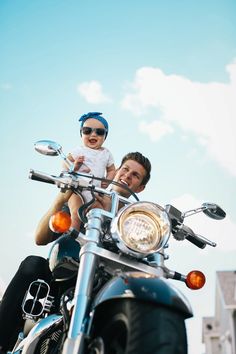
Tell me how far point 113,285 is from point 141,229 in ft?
1.26

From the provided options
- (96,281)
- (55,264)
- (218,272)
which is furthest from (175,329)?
(218,272)

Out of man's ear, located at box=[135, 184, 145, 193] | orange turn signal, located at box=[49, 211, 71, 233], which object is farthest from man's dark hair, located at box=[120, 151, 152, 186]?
orange turn signal, located at box=[49, 211, 71, 233]

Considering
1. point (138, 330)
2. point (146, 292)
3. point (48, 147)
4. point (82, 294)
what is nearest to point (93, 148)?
point (48, 147)

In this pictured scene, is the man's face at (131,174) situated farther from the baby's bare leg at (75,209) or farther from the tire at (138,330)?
the tire at (138,330)

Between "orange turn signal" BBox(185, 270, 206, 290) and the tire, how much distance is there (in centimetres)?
67

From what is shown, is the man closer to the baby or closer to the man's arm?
the man's arm

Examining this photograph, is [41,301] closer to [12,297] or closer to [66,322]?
[12,297]

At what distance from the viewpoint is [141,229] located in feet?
6.00

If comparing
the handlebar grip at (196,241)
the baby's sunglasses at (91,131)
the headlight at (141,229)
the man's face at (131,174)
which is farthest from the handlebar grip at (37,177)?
the handlebar grip at (196,241)

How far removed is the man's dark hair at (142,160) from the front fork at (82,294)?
139 cm

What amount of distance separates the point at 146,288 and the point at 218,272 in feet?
69.8

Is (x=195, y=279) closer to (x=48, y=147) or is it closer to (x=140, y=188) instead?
(x=48, y=147)

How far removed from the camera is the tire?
51.6 inches

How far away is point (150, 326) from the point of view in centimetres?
134
